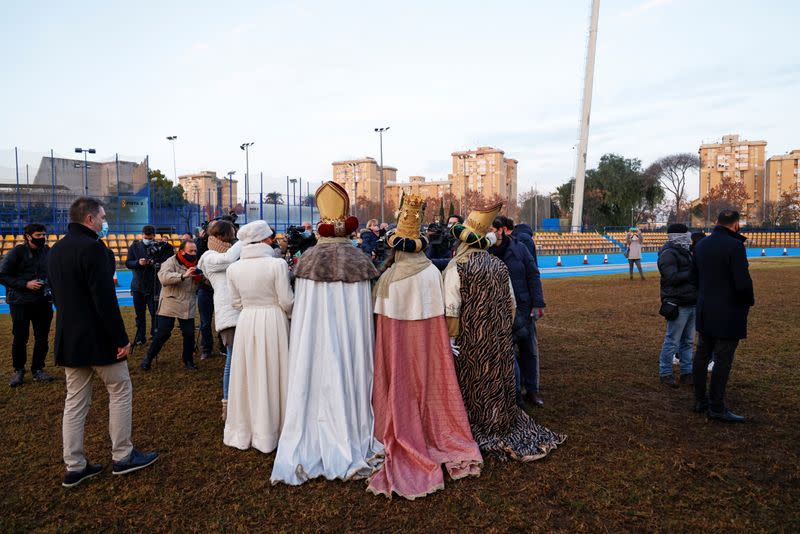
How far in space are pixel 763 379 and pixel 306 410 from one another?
209 inches

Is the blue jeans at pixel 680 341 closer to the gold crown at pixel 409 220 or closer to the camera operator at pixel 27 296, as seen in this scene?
the gold crown at pixel 409 220

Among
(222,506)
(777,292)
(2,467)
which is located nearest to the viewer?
(222,506)

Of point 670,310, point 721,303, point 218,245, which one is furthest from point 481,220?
point 670,310

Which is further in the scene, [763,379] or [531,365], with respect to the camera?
[763,379]

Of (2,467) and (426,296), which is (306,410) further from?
(2,467)

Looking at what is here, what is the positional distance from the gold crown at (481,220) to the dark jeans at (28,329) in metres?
4.97

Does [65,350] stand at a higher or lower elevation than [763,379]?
higher

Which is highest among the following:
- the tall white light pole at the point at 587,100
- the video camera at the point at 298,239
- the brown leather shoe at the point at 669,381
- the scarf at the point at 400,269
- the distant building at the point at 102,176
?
the tall white light pole at the point at 587,100

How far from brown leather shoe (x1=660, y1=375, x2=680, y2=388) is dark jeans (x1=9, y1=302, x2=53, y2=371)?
7032mm

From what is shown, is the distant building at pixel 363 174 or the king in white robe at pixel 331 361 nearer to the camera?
the king in white robe at pixel 331 361

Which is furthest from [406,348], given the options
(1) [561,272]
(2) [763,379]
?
(1) [561,272]

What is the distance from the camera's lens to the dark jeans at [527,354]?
216 inches

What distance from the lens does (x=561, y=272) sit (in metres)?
22.0

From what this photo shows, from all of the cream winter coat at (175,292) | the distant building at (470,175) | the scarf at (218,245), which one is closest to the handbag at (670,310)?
the scarf at (218,245)
